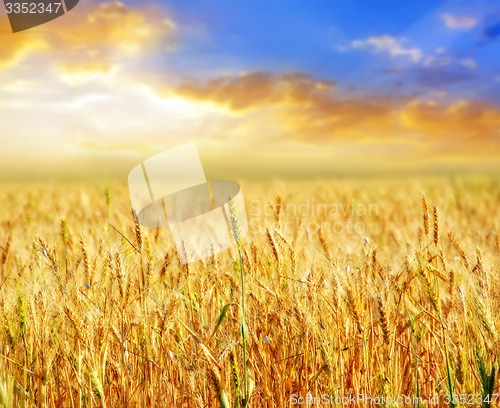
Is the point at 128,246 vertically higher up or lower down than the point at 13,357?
higher up

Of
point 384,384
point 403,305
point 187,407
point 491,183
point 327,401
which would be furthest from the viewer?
point 491,183

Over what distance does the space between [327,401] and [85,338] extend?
988 millimetres

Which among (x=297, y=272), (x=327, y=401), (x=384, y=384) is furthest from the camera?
(x=297, y=272)

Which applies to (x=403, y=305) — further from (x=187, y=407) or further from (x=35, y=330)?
(x=35, y=330)

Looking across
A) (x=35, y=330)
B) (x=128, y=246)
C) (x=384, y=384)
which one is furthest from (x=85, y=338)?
(x=384, y=384)

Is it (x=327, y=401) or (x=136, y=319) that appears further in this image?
(x=136, y=319)

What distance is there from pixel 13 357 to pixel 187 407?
0.78 m

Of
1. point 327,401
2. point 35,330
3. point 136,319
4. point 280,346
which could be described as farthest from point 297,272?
point 35,330

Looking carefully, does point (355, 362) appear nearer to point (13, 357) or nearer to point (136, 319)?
point (136, 319)

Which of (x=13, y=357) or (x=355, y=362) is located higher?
(x=13, y=357)

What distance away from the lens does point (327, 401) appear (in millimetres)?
2090

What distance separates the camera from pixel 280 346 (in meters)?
2.32

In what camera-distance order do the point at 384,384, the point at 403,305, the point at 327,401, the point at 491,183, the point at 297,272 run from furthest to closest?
1. the point at 491,183
2. the point at 403,305
3. the point at 297,272
4. the point at 327,401
5. the point at 384,384

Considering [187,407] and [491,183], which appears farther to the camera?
[491,183]
